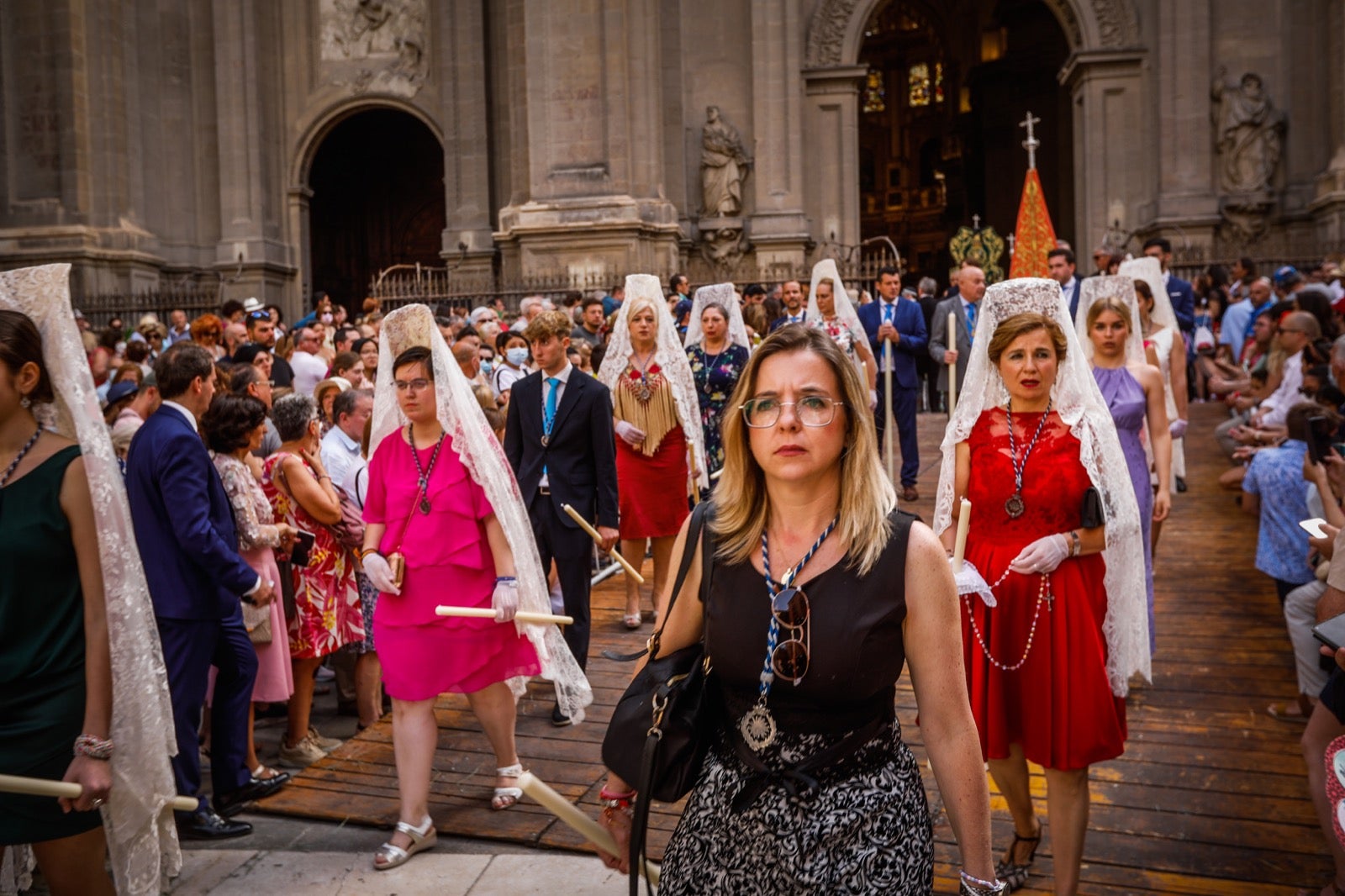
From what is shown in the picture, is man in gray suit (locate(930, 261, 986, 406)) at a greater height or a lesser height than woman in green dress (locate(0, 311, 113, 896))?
greater

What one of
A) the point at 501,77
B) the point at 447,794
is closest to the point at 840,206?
the point at 501,77

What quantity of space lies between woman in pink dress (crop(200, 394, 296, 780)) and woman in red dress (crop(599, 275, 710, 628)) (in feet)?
8.62

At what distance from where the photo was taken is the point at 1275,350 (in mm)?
9062

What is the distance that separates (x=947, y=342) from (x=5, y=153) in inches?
795

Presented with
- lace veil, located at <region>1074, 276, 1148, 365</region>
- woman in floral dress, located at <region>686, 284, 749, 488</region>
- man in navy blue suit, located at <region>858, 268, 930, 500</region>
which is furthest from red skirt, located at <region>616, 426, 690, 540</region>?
man in navy blue suit, located at <region>858, 268, 930, 500</region>

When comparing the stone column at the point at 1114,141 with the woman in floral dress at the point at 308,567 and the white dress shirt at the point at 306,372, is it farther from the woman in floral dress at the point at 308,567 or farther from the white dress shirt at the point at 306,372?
the woman in floral dress at the point at 308,567

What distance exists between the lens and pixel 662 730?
2473 millimetres

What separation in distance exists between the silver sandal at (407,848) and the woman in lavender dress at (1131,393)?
351 centimetres

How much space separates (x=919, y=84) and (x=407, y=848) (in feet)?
138

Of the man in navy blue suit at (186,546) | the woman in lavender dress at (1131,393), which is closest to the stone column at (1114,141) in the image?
the woman in lavender dress at (1131,393)

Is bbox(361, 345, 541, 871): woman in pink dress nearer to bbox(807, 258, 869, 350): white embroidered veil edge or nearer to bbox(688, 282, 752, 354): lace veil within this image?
bbox(688, 282, 752, 354): lace veil

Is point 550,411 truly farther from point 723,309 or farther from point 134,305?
point 134,305

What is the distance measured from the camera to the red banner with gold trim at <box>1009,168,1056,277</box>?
53.8 feet

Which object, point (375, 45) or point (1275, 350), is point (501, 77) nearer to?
point (375, 45)
